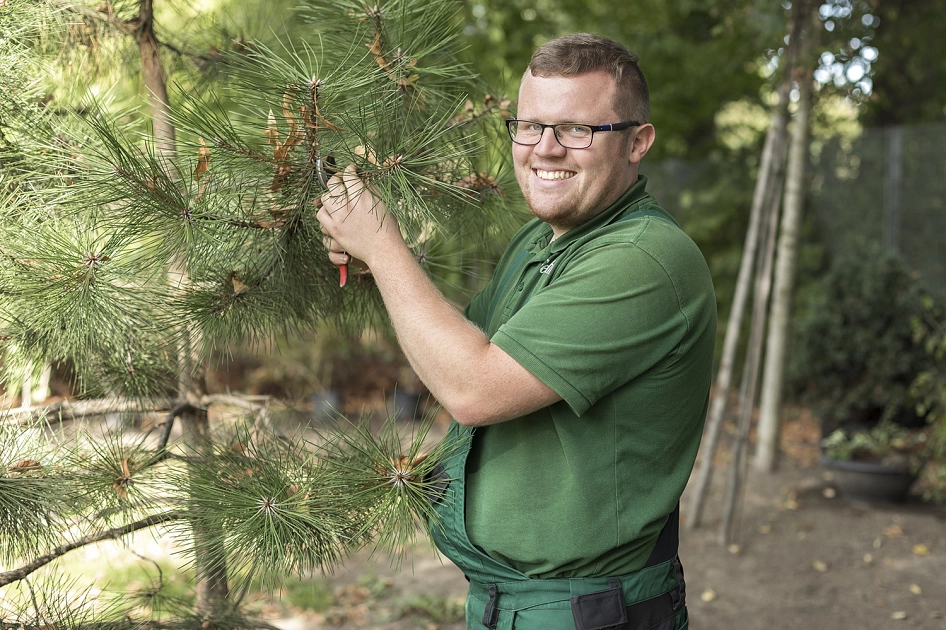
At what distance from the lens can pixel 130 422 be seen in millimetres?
1977

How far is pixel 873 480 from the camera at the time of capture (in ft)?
14.9

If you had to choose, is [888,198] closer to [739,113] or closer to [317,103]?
[739,113]

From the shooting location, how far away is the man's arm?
1381 mm

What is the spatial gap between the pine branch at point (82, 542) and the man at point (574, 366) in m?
0.56

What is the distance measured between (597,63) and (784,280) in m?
3.73

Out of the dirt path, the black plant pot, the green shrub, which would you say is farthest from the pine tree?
the green shrub

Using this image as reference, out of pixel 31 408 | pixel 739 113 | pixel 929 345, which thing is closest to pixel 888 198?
pixel 929 345

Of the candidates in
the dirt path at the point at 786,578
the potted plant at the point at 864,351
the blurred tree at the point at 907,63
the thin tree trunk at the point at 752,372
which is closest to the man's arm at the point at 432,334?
the dirt path at the point at 786,578

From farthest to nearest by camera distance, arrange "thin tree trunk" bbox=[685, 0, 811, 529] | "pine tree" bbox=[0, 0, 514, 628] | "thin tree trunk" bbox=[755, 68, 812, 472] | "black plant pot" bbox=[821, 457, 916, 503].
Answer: "thin tree trunk" bbox=[755, 68, 812, 472] < "black plant pot" bbox=[821, 457, 916, 503] < "thin tree trunk" bbox=[685, 0, 811, 529] < "pine tree" bbox=[0, 0, 514, 628]

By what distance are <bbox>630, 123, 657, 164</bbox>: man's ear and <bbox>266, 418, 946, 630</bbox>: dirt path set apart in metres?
2.46

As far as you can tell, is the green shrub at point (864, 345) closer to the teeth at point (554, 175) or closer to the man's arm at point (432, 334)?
the teeth at point (554, 175)

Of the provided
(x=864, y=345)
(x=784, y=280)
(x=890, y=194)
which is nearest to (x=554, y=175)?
(x=784, y=280)

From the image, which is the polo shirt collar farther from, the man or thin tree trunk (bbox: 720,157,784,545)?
thin tree trunk (bbox: 720,157,784,545)

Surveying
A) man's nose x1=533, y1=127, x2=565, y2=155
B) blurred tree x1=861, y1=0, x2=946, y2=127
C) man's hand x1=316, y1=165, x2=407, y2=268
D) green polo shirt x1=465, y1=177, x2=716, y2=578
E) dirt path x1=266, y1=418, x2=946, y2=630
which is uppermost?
blurred tree x1=861, y1=0, x2=946, y2=127
